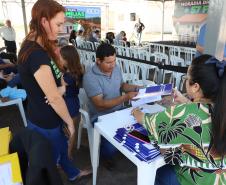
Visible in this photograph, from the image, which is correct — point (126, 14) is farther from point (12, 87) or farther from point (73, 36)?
point (12, 87)

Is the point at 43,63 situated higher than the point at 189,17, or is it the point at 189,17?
the point at 189,17

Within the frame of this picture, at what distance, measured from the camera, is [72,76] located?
6.89 ft

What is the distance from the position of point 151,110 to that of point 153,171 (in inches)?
23.1

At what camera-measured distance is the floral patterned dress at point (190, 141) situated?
1.11 m

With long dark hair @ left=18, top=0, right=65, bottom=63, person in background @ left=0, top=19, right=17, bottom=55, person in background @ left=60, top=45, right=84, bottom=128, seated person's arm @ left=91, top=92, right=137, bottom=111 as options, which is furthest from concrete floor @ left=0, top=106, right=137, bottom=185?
person in background @ left=0, top=19, right=17, bottom=55

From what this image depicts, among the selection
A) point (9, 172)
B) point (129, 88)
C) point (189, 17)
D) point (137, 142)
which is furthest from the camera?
point (189, 17)

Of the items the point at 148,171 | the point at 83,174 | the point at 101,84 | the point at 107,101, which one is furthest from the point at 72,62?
the point at 148,171

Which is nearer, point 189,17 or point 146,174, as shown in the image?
point 146,174

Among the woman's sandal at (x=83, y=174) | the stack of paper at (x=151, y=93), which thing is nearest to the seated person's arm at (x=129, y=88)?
the stack of paper at (x=151, y=93)

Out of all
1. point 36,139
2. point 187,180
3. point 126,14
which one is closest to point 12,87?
point 36,139

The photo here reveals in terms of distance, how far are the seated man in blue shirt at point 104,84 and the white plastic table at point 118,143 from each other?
0.95 ft

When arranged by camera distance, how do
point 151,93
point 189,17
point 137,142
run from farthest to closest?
point 189,17 → point 151,93 → point 137,142

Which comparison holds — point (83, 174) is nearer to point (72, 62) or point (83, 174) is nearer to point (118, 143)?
point (118, 143)

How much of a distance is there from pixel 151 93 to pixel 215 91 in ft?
1.94
